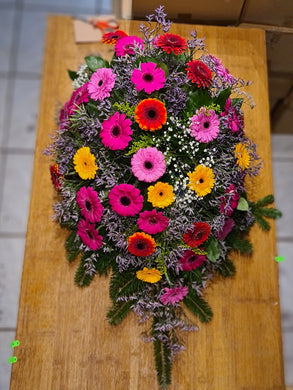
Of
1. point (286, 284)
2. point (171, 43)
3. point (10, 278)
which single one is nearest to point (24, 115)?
point (10, 278)

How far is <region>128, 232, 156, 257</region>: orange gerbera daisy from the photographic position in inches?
36.9

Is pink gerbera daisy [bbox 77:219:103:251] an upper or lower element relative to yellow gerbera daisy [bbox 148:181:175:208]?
lower

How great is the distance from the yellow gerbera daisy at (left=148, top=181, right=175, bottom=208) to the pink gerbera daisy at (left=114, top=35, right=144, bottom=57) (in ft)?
1.15

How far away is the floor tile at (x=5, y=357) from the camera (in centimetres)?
162

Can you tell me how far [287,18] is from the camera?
994mm

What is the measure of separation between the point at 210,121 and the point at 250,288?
0.51m

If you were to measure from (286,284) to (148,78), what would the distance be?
4.26 feet

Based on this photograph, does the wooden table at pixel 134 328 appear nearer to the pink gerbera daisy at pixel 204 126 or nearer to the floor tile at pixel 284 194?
the pink gerbera daisy at pixel 204 126

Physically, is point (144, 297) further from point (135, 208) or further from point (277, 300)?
point (277, 300)

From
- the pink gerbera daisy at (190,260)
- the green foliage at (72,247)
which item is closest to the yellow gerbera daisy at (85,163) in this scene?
the green foliage at (72,247)

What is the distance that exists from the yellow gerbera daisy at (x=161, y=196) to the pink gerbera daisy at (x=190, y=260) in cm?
15

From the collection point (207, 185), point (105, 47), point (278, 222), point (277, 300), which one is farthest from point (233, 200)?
point (278, 222)

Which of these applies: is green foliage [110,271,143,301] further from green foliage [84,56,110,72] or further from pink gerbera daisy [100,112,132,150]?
green foliage [84,56,110,72]

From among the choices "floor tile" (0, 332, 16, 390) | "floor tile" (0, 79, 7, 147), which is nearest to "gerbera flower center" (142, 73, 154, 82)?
"floor tile" (0, 79, 7, 147)
